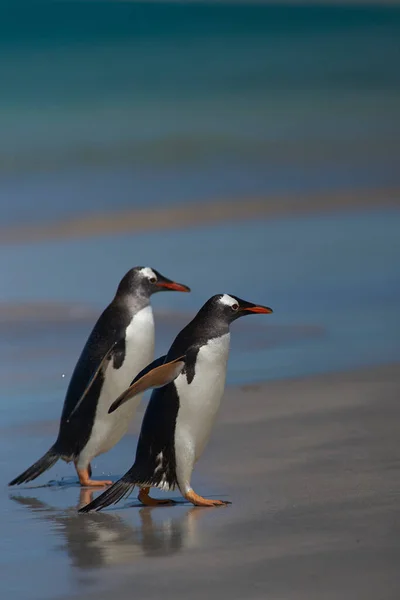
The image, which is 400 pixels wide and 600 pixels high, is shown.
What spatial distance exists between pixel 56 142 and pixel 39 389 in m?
7.62

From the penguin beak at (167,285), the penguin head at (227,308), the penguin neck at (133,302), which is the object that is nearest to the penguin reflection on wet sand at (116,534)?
the penguin head at (227,308)

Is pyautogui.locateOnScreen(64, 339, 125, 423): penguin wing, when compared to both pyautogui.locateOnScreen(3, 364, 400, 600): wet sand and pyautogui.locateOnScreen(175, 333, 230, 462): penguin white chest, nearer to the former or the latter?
pyautogui.locateOnScreen(3, 364, 400, 600): wet sand

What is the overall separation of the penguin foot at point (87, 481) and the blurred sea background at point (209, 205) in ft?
0.24

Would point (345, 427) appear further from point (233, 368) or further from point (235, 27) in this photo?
point (235, 27)

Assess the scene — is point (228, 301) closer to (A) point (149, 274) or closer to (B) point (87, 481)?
(A) point (149, 274)

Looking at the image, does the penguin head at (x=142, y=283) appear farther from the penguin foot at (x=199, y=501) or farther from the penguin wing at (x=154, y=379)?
the penguin foot at (x=199, y=501)

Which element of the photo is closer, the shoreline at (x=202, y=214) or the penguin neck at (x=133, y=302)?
the penguin neck at (x=133, y=302)

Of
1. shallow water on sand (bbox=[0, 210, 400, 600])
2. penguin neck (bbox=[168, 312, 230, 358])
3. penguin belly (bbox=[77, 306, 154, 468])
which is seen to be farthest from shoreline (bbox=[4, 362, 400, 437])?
penguin neck (bbox=[168, 312, 230, 358])

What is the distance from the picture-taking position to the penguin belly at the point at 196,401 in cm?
525

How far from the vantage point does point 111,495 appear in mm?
5152

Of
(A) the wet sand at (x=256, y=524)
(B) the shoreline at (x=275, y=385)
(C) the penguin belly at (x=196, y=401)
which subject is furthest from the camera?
(B) the shoreline at (x=275, y=385)

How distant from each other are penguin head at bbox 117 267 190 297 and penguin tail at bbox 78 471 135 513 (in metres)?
0.93

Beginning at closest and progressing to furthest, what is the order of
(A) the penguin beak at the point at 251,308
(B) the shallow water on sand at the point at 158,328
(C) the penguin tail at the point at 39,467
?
(B) the shallow water on sand at the point at 158,328
(A) the penguin beak at the point at 251,308
(C) the penguin tail at the point at 39,467

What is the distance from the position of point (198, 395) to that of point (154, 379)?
0.19 metres
